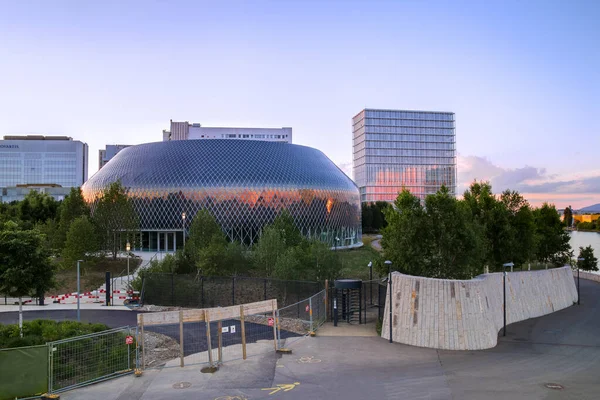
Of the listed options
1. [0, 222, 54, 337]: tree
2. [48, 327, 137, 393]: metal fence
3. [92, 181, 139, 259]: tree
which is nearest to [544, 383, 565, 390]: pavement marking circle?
[48, 327, 137, 393]: metal fence

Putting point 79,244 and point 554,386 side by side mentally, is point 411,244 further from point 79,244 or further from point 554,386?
point 79,244

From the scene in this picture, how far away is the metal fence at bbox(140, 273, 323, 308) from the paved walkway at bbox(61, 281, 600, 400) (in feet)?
31.6

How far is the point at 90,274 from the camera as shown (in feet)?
Result: 143

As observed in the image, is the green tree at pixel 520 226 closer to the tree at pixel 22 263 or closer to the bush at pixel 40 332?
the bush at pixel 40 332

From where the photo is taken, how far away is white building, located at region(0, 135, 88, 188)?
171875 millimetres

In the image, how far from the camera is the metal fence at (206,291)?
29828 millimetres

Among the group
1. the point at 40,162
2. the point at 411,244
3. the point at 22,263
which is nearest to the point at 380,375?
the point at 411,244

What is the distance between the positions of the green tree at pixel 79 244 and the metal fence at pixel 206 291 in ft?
45.8

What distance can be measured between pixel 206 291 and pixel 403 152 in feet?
535

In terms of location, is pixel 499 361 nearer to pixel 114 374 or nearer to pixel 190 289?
pixel 114 374

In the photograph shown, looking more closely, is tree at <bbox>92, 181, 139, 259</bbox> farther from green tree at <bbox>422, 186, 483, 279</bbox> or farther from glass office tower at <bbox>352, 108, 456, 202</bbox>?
glass office tower at <bbox>352, 108, 456, 202</bbox>

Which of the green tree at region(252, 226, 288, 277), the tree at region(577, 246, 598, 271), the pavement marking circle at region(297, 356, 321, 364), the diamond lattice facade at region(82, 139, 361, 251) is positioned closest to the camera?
the pavement marking circle at region(297, 356, 321, 364)

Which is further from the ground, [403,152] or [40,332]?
[403,152]

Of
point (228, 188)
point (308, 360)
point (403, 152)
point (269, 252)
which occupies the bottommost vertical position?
point (308, 360)
